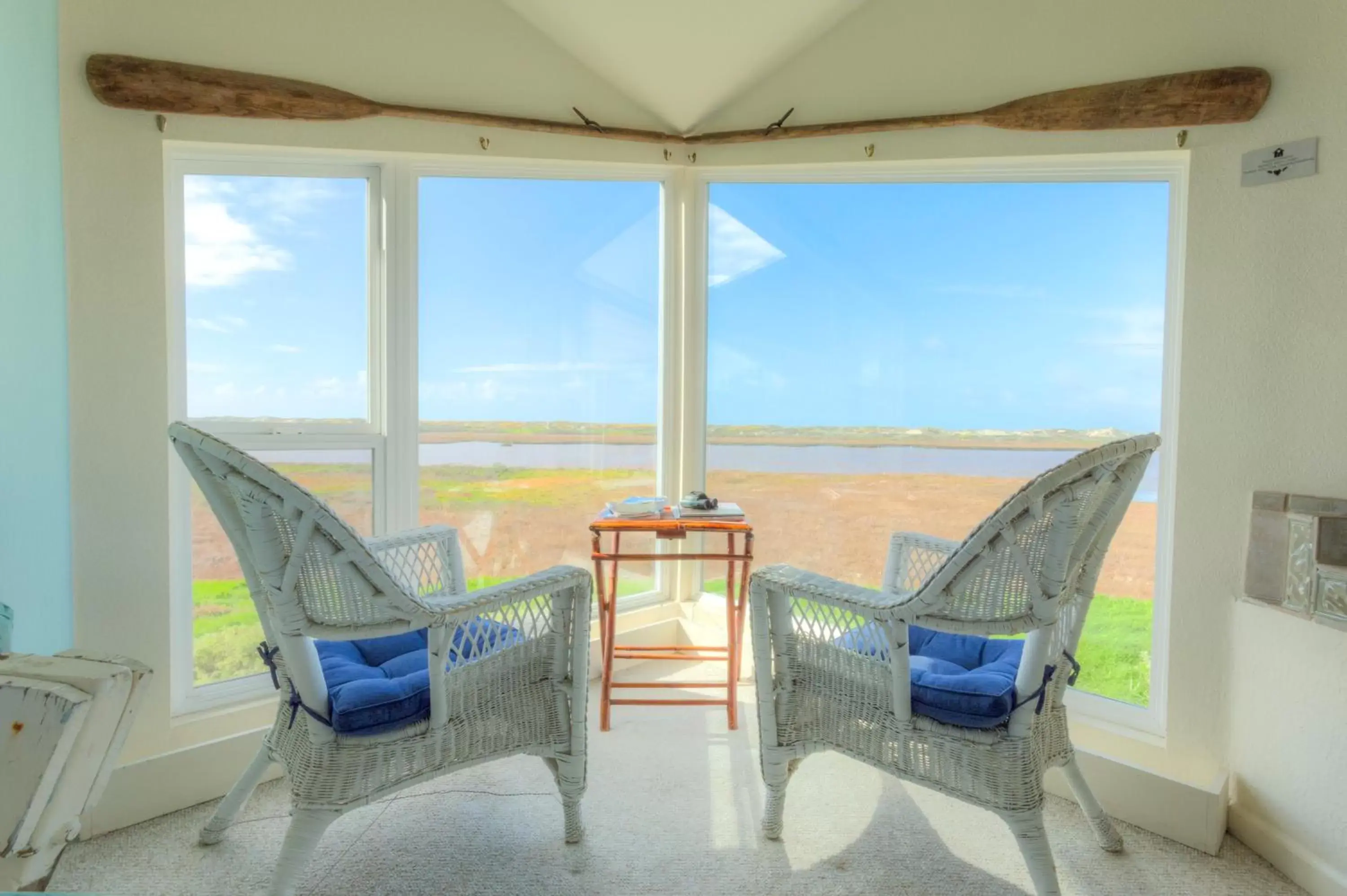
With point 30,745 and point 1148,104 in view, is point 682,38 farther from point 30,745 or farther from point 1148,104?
point 30,745

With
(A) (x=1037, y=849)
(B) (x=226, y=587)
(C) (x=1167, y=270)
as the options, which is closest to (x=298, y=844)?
(B) (x=226, y=587)

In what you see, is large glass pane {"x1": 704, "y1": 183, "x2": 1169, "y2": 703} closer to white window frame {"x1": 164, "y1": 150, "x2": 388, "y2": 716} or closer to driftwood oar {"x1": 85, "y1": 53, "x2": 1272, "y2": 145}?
driftwood oar {"x1": 85, "y1": 53, "x2": 1272, "y2": 145}

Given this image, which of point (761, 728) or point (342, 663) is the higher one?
point (342, 663)

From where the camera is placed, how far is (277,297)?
2330mm

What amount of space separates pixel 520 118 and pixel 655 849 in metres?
2.28

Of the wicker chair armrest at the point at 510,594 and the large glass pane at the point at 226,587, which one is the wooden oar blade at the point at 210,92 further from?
the wicker chair armrest at the point at 510,594

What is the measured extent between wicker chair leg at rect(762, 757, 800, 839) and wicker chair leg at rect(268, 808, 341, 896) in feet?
3.08

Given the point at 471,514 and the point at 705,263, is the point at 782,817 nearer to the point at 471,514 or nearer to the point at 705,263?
the point at 471,514

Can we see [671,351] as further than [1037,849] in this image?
Yes

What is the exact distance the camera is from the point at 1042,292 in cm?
247

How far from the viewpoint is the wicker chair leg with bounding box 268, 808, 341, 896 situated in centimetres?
136

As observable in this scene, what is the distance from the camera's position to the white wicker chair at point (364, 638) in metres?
1.32

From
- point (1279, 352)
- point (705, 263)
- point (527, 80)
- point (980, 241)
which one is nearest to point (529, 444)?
point (705, 263)

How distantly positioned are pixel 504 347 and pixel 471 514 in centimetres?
65
